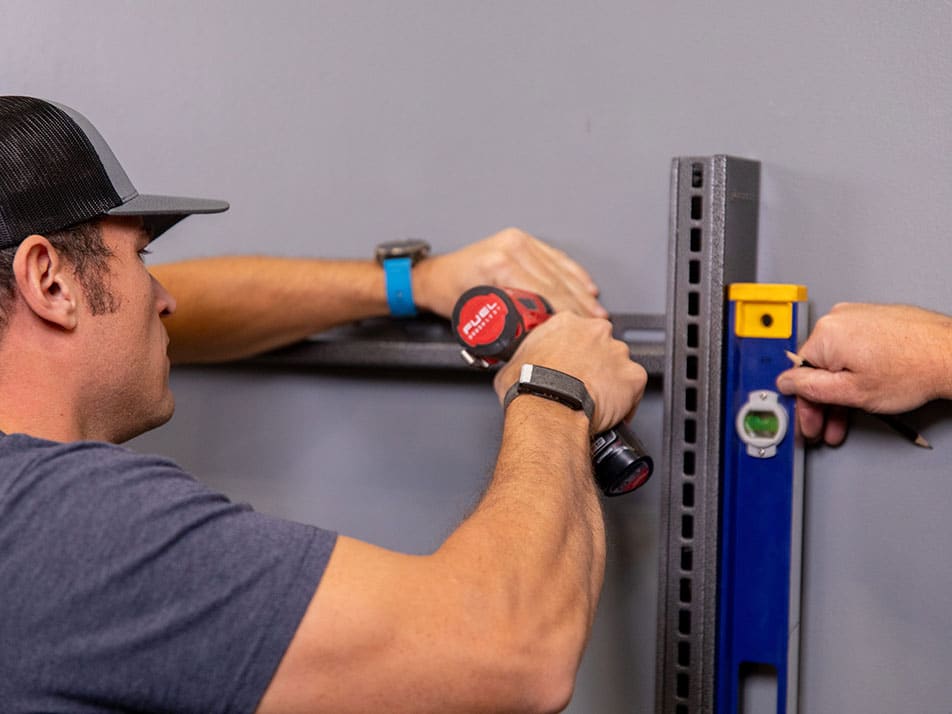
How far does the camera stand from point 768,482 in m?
1.08

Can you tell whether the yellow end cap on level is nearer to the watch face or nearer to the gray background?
the gray background

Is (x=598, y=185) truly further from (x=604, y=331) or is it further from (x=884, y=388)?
(x=884, y=388)

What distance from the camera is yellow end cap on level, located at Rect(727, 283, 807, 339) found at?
3.44 ft

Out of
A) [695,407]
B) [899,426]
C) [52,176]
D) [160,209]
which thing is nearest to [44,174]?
[52,176]

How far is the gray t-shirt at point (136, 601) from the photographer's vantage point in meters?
0.78

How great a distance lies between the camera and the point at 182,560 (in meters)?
0.79

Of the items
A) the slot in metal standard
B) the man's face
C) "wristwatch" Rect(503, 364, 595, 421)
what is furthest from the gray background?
the man's face

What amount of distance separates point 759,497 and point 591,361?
0.24 m

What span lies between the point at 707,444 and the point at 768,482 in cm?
8

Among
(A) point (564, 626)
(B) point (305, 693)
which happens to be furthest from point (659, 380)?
(B) point (305, 693)

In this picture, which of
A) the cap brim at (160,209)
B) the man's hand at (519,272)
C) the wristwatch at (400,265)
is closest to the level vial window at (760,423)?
the man's hand at (519,272)

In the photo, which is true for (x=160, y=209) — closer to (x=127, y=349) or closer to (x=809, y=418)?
(x=127, y=349)

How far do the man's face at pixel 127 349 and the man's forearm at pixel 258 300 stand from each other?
9.8 inches

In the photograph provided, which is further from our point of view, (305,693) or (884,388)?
(884,388)
